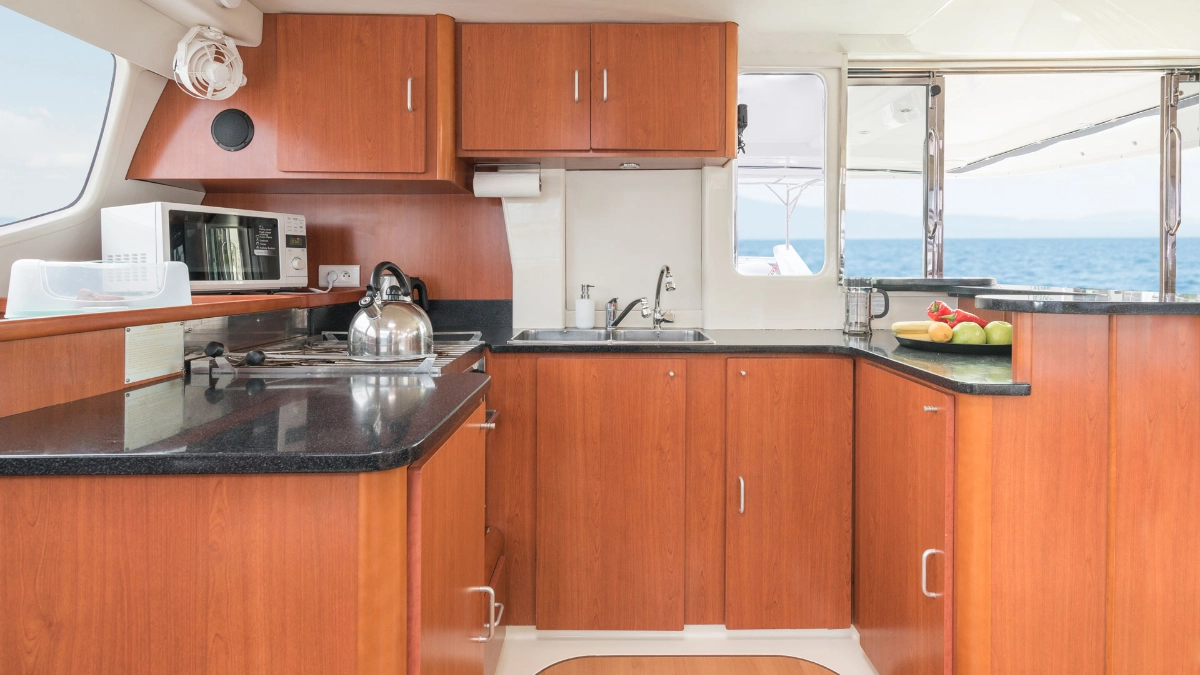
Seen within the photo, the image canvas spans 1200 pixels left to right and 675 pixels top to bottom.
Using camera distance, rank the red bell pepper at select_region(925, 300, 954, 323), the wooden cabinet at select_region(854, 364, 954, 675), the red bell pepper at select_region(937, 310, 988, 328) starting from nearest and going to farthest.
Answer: the wooden cabinet at select_region(854, 364, 954, 675)
the red bell pepper at select_region(937, 310, 988, 328)
the red bell pepper at select_region(925, 300, 954, 323)

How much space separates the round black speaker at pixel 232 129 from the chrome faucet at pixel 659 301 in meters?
1.61

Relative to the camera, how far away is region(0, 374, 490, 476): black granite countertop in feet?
3.30

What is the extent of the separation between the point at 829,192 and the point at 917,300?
59 cm

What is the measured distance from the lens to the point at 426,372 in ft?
6.10

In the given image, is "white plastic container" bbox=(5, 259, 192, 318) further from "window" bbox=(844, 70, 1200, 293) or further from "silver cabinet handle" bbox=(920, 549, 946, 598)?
"window" bbox=(844, 70, 1200, 293)

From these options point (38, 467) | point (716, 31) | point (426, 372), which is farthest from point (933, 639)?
point (716, 31)

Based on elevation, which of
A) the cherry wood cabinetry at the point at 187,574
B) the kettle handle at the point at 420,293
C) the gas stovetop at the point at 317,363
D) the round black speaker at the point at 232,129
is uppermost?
the round black speaker at the point at 232,129

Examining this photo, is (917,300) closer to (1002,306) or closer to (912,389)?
(912,389)

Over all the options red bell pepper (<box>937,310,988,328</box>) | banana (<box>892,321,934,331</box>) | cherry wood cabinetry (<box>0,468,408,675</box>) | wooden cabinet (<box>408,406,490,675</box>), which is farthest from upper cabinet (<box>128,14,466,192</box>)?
cherry wood cabinetry (<box>0,468,408,675</box>)

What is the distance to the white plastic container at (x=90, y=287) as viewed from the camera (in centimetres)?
159

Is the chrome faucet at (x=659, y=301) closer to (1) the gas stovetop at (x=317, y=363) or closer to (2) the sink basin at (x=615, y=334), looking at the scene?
(2) the sink basin at (x=615, y=334)

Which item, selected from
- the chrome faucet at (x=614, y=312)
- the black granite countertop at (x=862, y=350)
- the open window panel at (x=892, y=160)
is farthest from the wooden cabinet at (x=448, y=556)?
the open window panel at (x=892, y=160)

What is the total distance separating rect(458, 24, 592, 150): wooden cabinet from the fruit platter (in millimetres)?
1306

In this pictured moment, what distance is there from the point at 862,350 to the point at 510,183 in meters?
1.46
